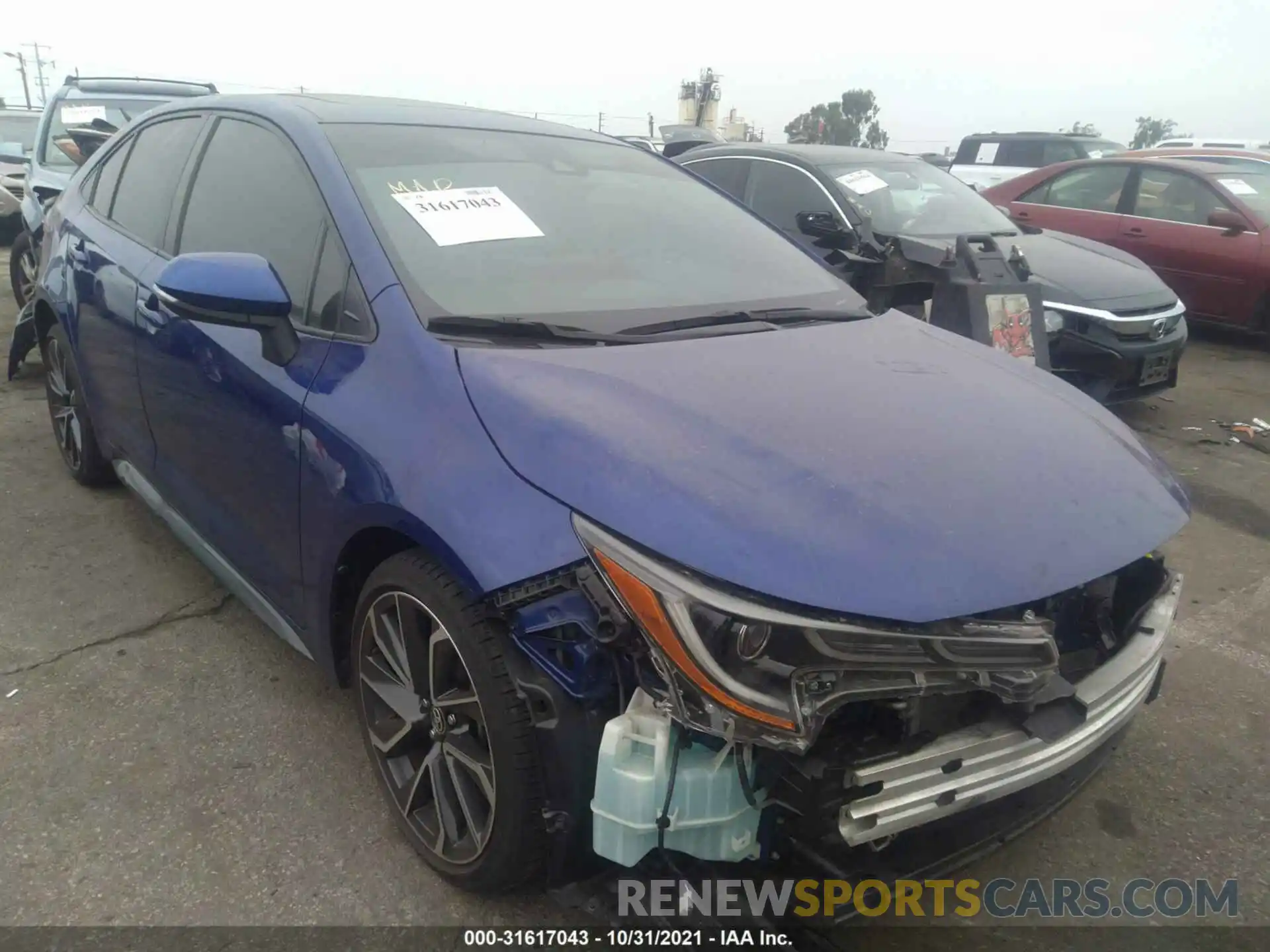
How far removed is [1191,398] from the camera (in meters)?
6.56

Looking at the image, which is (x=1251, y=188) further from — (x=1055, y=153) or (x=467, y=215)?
(x=467, y=215)

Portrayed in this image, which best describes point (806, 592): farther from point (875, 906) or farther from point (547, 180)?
point (547, 180)

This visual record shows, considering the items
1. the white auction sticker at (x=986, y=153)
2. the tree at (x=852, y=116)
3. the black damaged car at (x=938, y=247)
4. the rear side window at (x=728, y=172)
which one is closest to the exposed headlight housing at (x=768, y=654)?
the black damaged car at (x=938, y=247)

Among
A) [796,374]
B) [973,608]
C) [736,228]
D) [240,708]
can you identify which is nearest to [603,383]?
[796,374]

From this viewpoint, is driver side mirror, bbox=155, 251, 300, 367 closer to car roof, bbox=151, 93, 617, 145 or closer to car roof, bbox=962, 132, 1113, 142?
car roof, bbox=151, 93, 617, 145

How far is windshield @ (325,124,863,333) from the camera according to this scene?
2.32 metres

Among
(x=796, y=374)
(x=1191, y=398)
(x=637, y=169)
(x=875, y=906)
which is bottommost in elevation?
(x=1191, y=398)

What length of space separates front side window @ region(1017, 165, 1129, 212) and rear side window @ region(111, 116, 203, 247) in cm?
762

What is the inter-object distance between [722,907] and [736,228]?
2.08 meters

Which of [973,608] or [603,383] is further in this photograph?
[603,383]

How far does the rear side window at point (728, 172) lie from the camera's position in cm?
675

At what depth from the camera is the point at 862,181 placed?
6.37 metres

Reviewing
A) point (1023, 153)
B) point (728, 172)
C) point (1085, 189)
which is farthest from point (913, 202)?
point (1023, 153)

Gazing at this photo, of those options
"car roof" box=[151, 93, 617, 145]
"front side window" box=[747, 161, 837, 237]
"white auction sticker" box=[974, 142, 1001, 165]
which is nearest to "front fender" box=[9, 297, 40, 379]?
"car roof" box=[151, 93, 617, 145]
